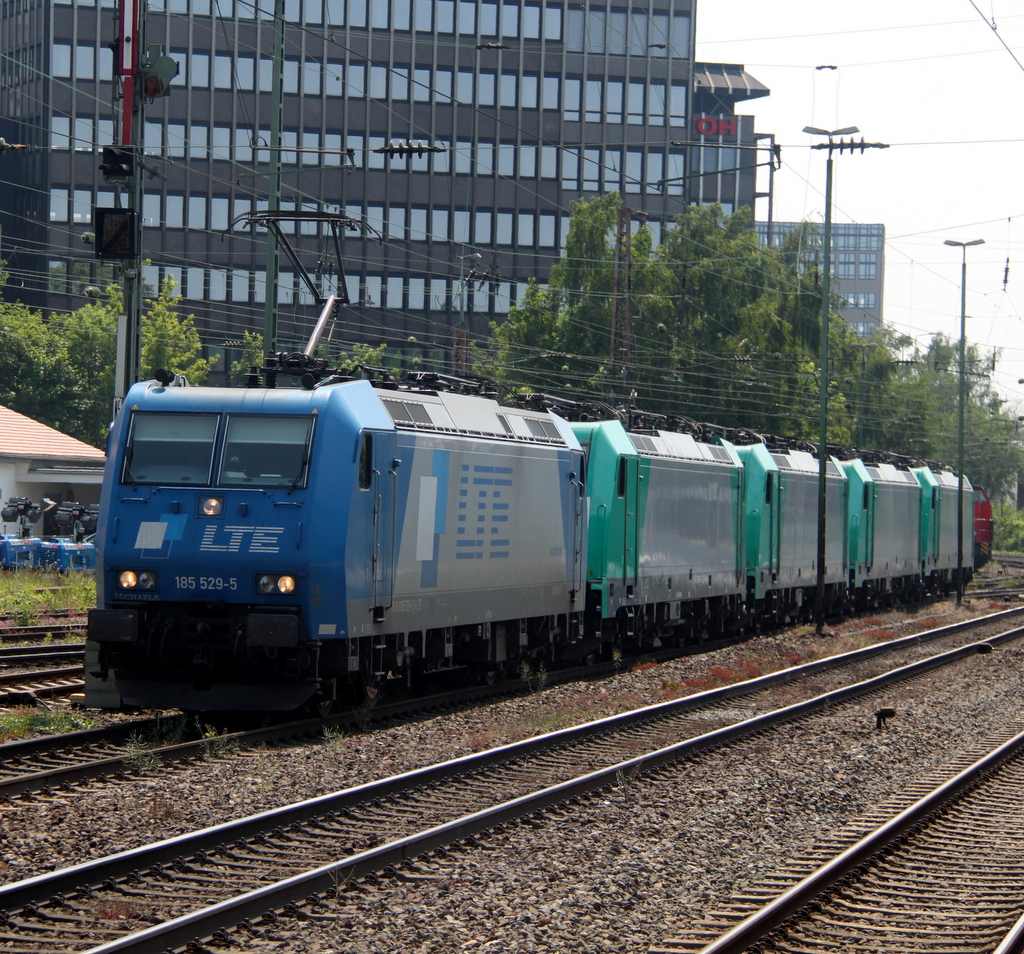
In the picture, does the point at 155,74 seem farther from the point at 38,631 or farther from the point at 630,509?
the point at 630,509

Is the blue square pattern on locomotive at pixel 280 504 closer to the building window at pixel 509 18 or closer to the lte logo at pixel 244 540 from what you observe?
the lte logo at pixel 244 540

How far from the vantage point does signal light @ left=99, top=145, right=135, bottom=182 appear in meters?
16.8

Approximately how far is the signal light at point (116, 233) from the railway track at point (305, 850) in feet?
25.0

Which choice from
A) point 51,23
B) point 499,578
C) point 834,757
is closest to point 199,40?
point 51,23

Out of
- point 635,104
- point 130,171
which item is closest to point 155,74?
point 130,171

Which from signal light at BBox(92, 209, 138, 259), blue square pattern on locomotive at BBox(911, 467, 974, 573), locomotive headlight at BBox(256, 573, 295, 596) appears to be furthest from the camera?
blue square pattern on locomotive at BBox(911, 467, 974, 573)

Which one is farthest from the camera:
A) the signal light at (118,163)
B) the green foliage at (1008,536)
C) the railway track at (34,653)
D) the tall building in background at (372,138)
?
the green foliage at (1008,536)

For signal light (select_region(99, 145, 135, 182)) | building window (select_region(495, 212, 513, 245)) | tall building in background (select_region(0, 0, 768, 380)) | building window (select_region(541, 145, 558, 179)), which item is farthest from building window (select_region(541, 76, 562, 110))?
signal light (select_region(99, 145, 135, 182))

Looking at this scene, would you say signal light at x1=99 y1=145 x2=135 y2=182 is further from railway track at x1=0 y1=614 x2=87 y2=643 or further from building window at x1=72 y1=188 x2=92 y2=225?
building window at x1=72 y1=188 x2=92 y2=225

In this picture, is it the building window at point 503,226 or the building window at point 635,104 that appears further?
the building window at point 635,104

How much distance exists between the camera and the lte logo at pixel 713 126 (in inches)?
3408

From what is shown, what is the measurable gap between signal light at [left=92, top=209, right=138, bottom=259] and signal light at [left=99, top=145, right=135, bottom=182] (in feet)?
1.58

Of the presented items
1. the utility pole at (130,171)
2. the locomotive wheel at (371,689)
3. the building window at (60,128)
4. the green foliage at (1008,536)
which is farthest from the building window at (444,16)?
the locomotive wheel at (371,689)

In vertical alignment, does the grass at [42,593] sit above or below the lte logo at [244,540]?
below
